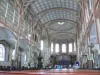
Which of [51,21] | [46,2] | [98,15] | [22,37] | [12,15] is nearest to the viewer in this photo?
[98,15]

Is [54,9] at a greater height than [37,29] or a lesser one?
greater

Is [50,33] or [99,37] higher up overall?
[50,33]

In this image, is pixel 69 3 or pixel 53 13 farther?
pixel 53 13

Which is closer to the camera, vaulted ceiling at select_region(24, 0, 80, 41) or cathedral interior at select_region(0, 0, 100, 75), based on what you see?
cathedral interior at select_region(0, 0, 100, 75)

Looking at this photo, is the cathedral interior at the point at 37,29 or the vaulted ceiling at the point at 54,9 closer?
the cathedral interior at the point at 37,29

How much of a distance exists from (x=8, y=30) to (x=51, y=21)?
1998cm

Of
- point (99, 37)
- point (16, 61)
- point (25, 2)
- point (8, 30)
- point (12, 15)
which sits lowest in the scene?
point (16, 61)

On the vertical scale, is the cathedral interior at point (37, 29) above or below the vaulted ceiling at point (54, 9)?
below

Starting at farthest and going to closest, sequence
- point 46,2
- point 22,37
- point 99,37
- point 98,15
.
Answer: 1. point 46,2
2. point 22,37
3. point 98,15
4. point 99,37

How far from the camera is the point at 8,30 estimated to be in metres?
19.5

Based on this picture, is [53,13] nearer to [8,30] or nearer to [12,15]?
[12,15]

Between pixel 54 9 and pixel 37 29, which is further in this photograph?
pixel 37 29

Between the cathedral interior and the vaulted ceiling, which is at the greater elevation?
the vaulted ceiling

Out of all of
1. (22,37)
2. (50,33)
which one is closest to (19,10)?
(22,37)
